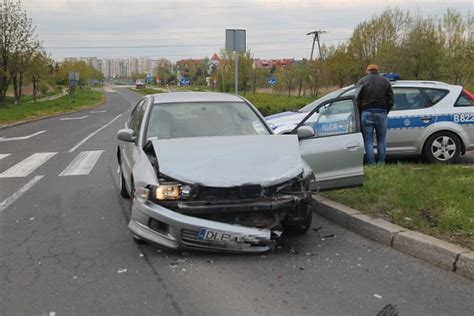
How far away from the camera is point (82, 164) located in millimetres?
10781

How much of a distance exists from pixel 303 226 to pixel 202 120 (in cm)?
184

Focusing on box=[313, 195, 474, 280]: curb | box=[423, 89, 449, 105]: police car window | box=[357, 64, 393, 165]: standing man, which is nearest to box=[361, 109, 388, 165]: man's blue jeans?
box=[357, 64, 393, 165]: standing man

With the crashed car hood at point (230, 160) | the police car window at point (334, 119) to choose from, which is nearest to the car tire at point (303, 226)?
the crashed car hood at point (230, 160)

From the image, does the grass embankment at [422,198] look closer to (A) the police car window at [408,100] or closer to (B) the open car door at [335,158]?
(B) the open car door at [335,158]

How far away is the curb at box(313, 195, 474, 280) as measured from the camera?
13.9 feet

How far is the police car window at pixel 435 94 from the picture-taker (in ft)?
29.5

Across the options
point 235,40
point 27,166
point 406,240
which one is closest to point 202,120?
point 406,240

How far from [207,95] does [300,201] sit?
8.09 ft

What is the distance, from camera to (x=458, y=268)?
167 inches

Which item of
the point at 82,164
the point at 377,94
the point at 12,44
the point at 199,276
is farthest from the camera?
the point at 12,44

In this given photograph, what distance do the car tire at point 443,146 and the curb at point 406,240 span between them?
12.1ft

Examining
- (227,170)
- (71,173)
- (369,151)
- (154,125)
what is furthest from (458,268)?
(71,173)

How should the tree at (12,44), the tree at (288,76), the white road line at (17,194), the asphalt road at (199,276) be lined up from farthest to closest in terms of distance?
the tree at (288,76) → the tree at (12,44) → the white road line at (17,194) → the asphalt road at (199,276)

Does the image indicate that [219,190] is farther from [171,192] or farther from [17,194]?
[17,194]
